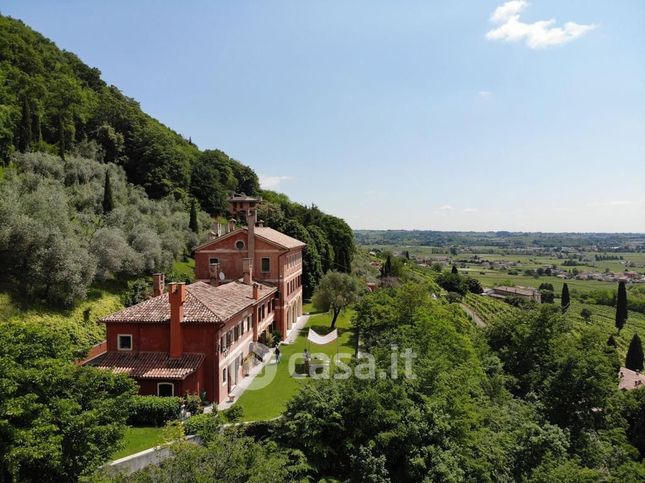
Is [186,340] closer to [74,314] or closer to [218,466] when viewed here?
[74,314]

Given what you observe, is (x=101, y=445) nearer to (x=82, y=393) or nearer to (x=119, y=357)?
(x=82, y=393)

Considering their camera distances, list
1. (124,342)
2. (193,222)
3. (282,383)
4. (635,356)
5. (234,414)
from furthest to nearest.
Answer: (193,222)
(635,356)
(282,383)
(124,342)
(234,414)

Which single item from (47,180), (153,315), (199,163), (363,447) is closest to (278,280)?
(153,315)

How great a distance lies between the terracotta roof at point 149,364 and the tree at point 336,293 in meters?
22.2

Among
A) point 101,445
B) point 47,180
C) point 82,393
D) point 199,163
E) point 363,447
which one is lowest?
point 363,447

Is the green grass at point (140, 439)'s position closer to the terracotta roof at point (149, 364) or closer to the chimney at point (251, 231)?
the terracotta roof at point (149, 364)

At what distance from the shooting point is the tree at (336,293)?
46.2 m

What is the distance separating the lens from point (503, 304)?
95.8 metres

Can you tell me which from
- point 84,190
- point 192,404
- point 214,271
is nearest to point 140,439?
point 192,404

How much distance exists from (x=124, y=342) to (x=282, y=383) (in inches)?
402

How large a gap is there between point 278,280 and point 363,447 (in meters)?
27.3

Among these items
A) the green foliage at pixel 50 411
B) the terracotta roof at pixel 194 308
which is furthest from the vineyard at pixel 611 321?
the green foliage at pixel 50 411

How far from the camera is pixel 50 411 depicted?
561 inches

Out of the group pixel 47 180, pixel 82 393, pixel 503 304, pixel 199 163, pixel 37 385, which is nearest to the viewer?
pixel 37 385
